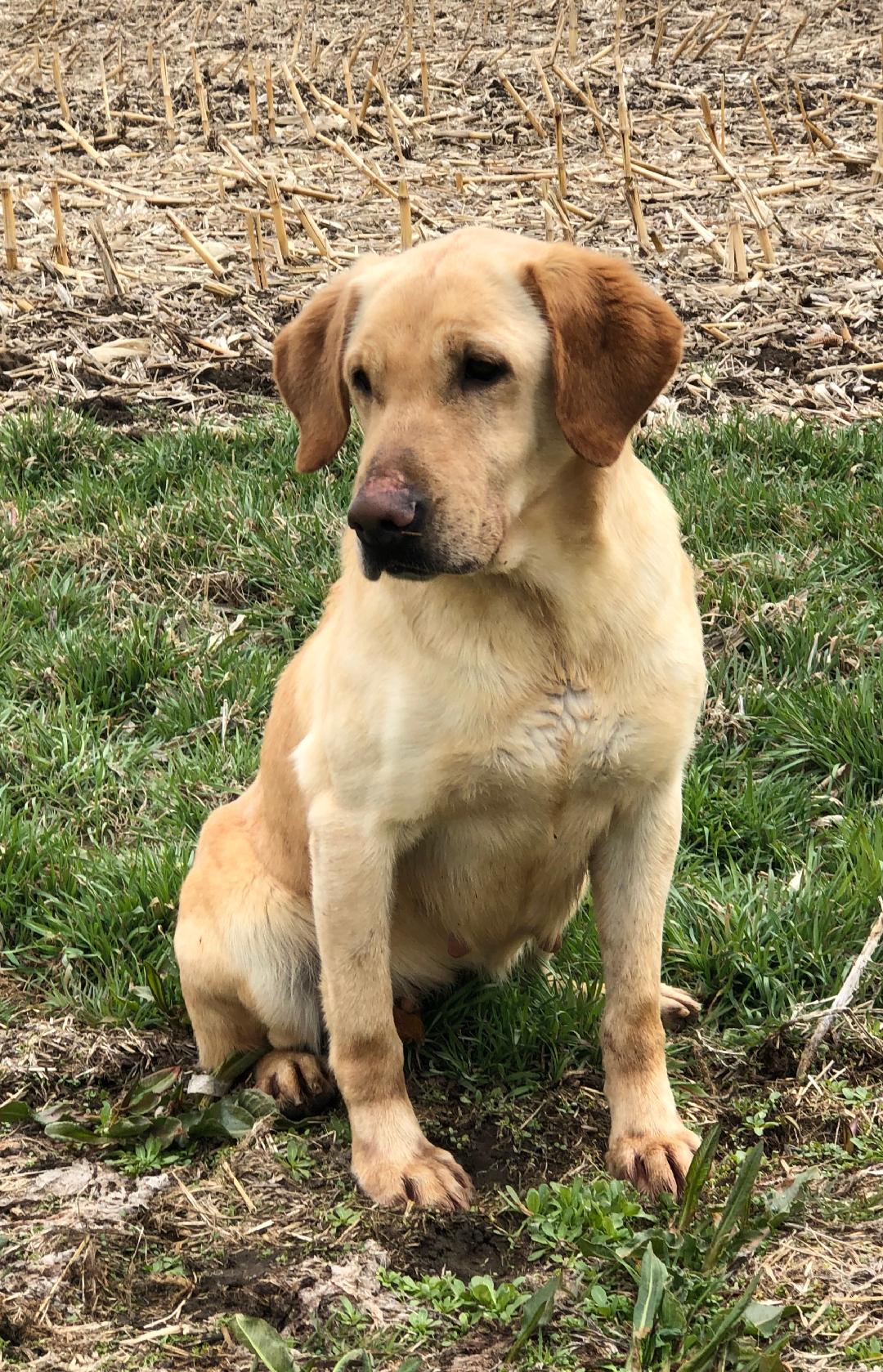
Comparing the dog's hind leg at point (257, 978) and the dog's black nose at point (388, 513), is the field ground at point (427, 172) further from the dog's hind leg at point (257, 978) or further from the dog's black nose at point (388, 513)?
the dog's black nose at point (388, 513)

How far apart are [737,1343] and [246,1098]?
1.33 m

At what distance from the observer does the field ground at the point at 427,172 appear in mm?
7363

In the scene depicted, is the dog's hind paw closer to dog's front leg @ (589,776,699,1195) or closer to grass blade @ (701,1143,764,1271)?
dog's front leg @ (589,776,699,1195)

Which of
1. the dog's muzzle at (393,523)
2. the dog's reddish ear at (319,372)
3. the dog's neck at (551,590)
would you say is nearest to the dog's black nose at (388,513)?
the dog's muzzle at (393,523)

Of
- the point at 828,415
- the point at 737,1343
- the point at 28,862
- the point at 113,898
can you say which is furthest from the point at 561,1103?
the point at 828,415

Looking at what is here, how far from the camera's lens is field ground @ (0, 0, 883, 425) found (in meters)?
7.36

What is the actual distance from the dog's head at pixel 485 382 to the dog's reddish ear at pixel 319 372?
0.20 meters

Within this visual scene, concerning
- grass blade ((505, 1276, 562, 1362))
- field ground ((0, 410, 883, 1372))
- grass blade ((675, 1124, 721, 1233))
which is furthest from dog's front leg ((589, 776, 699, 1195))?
grass blade ((505, 1276, 562, 1362))

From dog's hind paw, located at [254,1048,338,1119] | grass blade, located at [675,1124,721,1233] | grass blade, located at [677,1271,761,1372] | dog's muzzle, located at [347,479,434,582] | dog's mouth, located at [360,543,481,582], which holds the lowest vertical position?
dog's hind paw, located at [254,1048,338,1119]

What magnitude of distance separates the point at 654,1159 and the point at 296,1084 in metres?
0.90

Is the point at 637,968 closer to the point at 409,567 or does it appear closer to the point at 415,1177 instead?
the point at 415,1177

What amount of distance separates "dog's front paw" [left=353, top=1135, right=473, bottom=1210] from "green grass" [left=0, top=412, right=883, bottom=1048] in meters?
0.39

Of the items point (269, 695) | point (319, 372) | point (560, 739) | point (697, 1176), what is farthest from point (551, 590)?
point (269, 695)

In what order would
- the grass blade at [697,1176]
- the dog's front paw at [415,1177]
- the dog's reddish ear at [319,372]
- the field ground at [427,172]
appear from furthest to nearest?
the field ground at [427,172] → the dog's reddish ear at [319,372] → the dog's front paw at [415,1177] → the grass blade at [697,1176]
